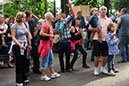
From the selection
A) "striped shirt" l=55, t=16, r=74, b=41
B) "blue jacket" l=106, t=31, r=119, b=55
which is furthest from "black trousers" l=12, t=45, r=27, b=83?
"blue jacket" l=106, t=31, r=119, b=55

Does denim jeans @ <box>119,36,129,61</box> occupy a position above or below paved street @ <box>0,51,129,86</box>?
above

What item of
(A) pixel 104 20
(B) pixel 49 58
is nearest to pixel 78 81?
(B) pixel 49 58

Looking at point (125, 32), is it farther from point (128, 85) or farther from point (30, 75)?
point (30, 75)

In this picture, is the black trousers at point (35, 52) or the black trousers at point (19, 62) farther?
the black trousers at point (35, 52)

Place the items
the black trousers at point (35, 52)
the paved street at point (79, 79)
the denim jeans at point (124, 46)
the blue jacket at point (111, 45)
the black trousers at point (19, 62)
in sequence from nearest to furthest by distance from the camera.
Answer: the black trousers at point (19, 62), the paved street at point (79, 79), the blue jacket at point (111, 45), the black trousers at point (35, 52), the denim jeans at point (124, 46)

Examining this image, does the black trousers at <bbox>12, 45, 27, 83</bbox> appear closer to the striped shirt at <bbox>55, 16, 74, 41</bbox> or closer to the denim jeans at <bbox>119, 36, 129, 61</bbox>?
the striped shirt at <bbox>55, 16, 74, 41</bbox>

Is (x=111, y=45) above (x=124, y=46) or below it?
above

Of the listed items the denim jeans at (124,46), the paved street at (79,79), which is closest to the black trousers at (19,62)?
the paved street at (79,79)

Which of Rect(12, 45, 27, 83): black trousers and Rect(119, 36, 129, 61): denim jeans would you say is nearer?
Rect(12, 45, 27, 83): black trousers

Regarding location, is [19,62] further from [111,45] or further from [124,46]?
[124,46]

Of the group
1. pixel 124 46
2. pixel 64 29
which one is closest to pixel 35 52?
pixel 64 29

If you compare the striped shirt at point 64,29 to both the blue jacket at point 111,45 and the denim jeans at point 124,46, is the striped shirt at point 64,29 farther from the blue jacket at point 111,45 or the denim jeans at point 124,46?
the denim jeans at point 124,46

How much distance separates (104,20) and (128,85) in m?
2.30

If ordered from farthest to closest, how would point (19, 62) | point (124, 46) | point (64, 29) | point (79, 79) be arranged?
point (124, 46) → point (64, 29) → point (79, 79) → point (19, 62)
